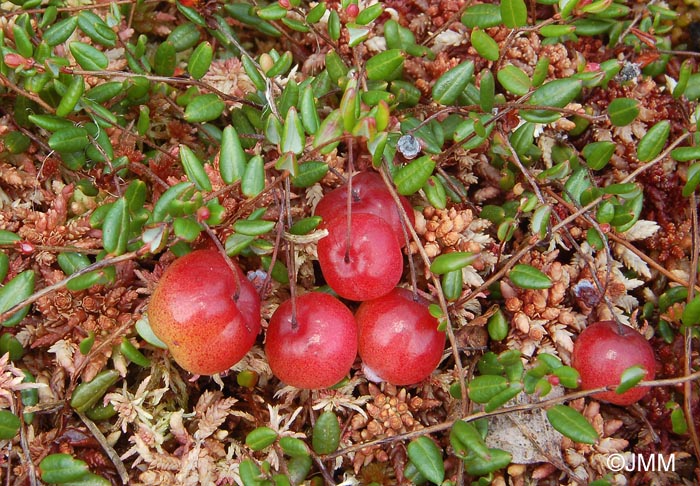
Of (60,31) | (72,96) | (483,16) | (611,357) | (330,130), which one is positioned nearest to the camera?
(330,130)

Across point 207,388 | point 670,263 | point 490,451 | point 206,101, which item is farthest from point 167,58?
point 670,263

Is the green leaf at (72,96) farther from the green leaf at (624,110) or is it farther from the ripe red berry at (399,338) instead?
the green leaf at (624,110)

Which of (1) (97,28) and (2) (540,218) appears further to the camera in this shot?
(1) (97,28)

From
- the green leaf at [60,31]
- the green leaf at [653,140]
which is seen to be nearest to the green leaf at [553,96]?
the green leaf at [653,140]

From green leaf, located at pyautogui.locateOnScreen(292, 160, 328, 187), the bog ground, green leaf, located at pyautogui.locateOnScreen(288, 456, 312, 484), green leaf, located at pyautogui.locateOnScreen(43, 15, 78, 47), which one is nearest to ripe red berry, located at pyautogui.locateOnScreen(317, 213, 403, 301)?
the bog ground

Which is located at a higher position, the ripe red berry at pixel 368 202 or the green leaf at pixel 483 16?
the green leaf at pixel 483 16

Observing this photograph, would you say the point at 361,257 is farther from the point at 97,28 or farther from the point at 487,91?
the point at 97,28

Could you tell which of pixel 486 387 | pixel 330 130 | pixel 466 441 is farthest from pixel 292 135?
pixel 466 441
